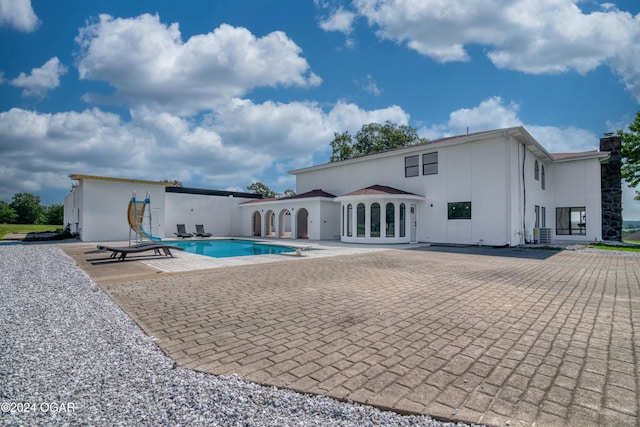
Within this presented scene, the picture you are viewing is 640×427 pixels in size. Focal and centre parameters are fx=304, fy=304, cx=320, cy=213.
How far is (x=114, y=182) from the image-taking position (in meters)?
19.7

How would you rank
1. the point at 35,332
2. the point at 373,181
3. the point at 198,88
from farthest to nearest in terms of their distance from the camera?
the point at 373,181 → the point at 198,88 → the point at 35,332

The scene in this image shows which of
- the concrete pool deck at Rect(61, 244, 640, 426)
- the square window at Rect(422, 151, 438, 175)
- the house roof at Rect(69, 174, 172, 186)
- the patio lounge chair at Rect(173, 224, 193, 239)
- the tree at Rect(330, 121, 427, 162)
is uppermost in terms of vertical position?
the tree at Rect(330, 121, 427, 162)

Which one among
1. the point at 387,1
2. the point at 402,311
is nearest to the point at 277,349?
the point at 402,311

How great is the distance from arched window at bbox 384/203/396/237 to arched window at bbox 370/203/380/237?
463 mm

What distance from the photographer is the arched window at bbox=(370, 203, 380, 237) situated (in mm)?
17547

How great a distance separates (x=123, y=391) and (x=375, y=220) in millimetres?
16050

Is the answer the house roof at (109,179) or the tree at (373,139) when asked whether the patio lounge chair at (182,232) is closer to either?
the house roof at (109,179)

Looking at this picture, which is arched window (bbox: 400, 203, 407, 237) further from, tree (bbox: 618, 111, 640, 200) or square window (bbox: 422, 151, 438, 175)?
tree (bbox: 618, 111, 640, 200)

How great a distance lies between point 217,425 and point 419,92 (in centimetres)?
2009

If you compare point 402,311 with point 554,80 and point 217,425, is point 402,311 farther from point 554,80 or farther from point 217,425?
point 554,80

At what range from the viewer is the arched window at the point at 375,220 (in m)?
17.5

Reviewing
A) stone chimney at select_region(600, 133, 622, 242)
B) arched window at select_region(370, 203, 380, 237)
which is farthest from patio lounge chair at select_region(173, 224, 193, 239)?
stone chimney at select_region(600, 133, 622, 242)

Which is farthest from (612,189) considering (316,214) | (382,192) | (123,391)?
(123,391)

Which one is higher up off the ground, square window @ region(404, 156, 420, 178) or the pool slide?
square window @ region(404, 156, 420, 178)
